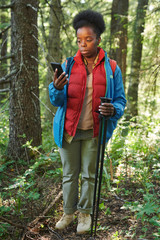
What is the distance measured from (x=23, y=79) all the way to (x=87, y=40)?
2.04m

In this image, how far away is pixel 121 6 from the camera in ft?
26.9

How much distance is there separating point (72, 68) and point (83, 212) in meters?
1.89

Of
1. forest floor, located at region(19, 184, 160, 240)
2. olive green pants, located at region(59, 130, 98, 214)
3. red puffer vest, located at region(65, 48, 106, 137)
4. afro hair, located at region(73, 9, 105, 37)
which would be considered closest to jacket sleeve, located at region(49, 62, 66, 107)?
red puffer vest, located at region(65, 48, 106, 137)

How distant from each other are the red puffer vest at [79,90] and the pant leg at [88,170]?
0.20 metres

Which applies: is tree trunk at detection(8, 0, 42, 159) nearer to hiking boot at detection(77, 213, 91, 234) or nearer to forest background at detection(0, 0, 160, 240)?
forest background at detection(0, 0, 160, 240)

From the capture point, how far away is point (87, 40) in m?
2.49

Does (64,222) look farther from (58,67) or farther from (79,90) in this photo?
(58,67)

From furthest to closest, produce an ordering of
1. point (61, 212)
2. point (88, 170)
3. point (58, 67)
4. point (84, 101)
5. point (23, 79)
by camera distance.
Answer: point (23, 79)
point (61, 212)
point (88, 170)
point (84, 101)
point (58, 67)

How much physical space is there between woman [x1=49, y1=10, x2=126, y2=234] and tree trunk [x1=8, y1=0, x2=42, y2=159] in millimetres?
1590

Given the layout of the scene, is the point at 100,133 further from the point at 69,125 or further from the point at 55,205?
the point at 55,205

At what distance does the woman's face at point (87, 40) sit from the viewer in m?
2.48

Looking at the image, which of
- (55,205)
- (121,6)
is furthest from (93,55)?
(121,6)

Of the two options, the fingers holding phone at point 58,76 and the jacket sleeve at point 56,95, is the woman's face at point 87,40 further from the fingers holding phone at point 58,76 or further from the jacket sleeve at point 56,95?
the jacket sleeve at point 56,95

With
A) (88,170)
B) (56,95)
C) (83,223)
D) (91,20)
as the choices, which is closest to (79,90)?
(56,95)
